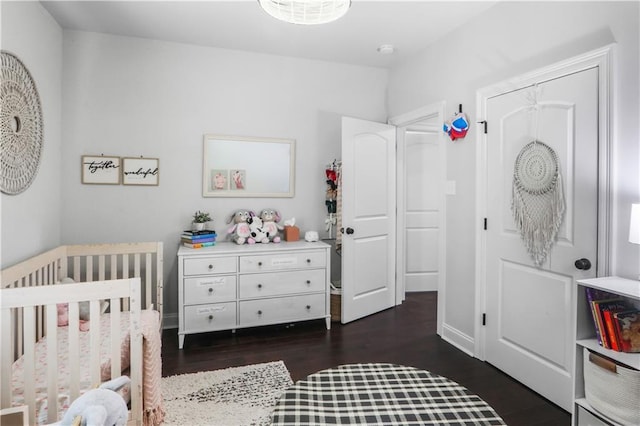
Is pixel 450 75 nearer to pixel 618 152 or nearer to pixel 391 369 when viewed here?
pixel 618 152

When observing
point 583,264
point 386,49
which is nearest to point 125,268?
point 386,49

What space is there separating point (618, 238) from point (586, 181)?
34 centimetres

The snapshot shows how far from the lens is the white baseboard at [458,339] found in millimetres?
2830

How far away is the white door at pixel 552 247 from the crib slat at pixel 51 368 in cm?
247

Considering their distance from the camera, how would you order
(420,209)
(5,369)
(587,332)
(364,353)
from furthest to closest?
(420,209) < (364,353) < (587,332) < (5,369)

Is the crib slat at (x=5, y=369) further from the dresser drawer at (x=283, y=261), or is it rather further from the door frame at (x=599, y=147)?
the door frame at (x=599, y=147)

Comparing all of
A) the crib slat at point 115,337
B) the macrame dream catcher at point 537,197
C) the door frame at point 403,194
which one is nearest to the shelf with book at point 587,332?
the macrame dream catcher at point 537,197

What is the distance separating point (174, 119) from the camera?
331 centimetres

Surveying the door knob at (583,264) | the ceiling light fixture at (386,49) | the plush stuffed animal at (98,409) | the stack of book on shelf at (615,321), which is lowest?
the plush stuffed animal at (98,409)

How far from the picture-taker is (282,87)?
3.65 meters

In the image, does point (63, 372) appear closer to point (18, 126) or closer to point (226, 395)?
point (226, 395)

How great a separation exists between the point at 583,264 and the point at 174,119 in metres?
3.23

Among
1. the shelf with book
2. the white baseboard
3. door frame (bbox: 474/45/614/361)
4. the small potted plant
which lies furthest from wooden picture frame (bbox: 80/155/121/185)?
the shelf with book

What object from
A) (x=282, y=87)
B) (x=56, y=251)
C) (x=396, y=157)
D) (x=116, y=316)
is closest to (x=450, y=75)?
(x=396, y=157)
